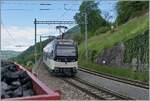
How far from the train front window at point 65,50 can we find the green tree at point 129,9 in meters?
40.2

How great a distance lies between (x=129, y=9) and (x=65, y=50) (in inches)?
2022

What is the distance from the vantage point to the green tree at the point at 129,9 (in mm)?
80619

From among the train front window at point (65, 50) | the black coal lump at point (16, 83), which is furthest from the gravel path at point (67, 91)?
the train front window at point (65, 50)

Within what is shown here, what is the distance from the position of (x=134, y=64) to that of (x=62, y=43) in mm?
11521

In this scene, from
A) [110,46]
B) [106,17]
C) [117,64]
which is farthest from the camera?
[106,17]

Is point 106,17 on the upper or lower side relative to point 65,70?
upper

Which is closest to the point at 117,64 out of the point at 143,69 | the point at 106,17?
the point at 143,69

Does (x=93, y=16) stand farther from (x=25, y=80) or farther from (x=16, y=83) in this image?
(x=16, y=83)

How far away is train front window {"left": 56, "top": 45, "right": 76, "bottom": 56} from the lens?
1507 inches

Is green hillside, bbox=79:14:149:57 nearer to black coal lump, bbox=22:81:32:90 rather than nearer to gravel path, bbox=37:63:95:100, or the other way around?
gravel path, bbox=37:63:95:100

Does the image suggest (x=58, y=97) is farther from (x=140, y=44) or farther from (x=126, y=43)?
(x=126, y=43)

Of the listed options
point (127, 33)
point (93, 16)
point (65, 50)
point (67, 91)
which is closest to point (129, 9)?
point (127, 33)

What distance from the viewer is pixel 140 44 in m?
49.8

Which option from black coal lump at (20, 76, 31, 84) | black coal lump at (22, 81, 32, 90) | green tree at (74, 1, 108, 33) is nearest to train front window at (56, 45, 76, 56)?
black coal lump at (20, 76, 31, 84)
